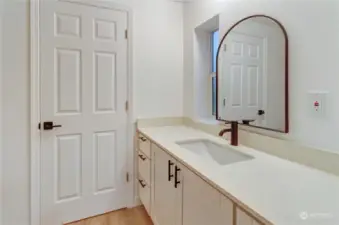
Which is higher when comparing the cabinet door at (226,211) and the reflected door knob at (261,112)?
the reflected door knob at (261,112)

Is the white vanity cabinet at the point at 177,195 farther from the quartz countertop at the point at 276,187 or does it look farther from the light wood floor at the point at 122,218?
the light wood floor at the point at 122,218

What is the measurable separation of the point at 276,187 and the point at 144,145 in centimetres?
140

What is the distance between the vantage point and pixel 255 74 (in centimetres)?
160

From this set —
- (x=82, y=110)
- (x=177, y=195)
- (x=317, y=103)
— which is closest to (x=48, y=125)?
(x=82, y=110)

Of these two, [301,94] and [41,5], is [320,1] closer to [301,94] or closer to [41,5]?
[301,94]

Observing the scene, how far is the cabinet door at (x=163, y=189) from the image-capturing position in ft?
4.95

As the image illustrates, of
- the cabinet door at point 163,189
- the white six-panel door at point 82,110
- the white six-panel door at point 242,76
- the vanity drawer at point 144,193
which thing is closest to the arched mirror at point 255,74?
the white six-panel door at point 242,76

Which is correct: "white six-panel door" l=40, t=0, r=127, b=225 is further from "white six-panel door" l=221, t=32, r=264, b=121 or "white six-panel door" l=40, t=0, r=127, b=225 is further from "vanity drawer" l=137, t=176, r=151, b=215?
"white six-panel door" l=221, t=32, r=264, b=121

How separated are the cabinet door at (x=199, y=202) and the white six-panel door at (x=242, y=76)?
2.30 feet

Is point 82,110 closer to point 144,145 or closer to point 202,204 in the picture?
point 144,145

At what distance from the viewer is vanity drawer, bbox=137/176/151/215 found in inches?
80.6

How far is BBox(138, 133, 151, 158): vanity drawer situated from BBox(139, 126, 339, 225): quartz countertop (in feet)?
2.01

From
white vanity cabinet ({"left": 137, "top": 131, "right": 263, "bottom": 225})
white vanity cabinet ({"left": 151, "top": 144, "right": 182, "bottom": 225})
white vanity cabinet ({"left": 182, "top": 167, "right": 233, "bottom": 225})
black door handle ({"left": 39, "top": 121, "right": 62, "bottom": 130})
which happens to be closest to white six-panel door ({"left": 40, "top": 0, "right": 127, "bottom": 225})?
black door handle ({"left": 39, "top": 121, "right": 62, "bottom": 130})

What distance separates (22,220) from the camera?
1.99 m
